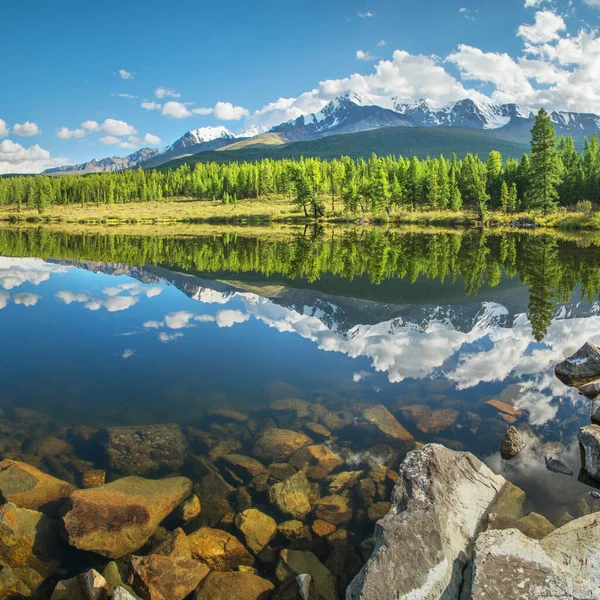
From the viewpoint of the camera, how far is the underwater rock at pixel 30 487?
8.13 metres

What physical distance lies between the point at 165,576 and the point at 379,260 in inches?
1427

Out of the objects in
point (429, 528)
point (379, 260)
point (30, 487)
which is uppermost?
point (379, 260)

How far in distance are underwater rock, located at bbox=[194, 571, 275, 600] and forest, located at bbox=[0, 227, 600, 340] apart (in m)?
15.4

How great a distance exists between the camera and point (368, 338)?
1803 centimetres

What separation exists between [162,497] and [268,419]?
3716 millimetres

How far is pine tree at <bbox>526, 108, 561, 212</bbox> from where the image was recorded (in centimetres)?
7075

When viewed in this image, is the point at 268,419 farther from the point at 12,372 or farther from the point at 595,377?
the point at 595,377

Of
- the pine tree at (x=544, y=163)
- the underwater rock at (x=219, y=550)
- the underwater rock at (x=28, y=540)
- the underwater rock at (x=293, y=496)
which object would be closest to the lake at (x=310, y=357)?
the underwater rock at (x=293, y=496)

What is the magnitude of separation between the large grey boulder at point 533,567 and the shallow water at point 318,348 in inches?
93.1

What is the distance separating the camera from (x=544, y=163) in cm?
7075

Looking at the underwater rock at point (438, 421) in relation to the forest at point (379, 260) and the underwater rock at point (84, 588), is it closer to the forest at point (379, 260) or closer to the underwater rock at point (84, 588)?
the underwater rock at point (84, 588)

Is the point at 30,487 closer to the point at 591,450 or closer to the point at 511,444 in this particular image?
the point at 511,444

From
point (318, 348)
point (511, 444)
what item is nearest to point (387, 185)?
point (318, 348)

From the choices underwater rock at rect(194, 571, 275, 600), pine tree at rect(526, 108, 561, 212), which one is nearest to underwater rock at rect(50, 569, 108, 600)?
underwater rock at rect(194, 571, 275, 600)
